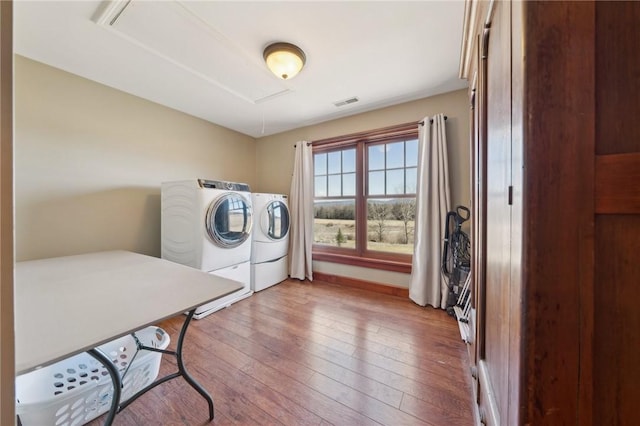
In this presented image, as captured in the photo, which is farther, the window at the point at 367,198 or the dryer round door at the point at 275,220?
the dryer round door at the point at 275,220

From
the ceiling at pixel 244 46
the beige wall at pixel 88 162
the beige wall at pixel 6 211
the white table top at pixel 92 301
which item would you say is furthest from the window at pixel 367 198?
the beige wall at pixel 6 211

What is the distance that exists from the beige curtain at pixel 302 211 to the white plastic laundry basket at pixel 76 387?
2057 millimetres

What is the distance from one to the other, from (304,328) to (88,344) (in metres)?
1.65

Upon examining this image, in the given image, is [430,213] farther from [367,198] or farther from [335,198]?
[335,198]

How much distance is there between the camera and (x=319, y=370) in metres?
1.56

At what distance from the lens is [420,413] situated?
1247mm

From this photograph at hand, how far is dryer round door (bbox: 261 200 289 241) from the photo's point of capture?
10.3ft

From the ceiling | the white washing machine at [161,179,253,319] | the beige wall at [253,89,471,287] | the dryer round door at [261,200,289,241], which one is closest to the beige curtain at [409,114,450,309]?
the beige wall at [253,89,471,287]

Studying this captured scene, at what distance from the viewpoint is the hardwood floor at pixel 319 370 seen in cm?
124

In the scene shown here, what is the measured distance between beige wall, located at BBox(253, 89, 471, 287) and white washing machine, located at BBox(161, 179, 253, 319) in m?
1.20

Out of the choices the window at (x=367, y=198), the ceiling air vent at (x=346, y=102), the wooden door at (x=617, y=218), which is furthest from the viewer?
the window at (x=367, y=198)

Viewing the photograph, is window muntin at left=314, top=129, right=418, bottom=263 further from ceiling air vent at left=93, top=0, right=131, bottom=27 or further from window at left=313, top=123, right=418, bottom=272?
ceiling air vent at left=93, top=0, right=131, bottom=27

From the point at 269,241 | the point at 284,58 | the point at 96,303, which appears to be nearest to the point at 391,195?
the point at 269,241

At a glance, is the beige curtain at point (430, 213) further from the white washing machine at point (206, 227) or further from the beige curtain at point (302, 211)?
the white washing machine at point (206, 227)
